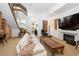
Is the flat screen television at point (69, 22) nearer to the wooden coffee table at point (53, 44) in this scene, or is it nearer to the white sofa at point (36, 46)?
the wooden coffee table at point (53, 44)

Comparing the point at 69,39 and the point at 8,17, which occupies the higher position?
the point at 8,17

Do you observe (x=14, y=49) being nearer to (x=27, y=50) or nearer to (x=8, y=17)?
(x=27, y=50)

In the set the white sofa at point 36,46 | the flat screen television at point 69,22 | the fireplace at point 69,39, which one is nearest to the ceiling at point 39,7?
the flat screen television at point 69,22

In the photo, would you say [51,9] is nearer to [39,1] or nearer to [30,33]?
[39,1]

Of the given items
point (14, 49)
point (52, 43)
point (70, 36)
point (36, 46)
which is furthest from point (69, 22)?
point (14, 49)

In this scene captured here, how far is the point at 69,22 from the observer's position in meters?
2.20

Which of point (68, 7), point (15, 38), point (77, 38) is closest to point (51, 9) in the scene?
point (68, 7)

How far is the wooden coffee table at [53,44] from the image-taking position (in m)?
2.08

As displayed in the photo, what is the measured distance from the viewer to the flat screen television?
2.10m

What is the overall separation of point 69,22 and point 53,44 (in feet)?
1.78

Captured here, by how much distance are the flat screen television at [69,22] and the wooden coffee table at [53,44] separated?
340 millimetres

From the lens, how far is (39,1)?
216cm

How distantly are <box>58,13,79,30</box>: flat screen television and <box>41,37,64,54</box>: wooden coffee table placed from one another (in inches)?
13.4

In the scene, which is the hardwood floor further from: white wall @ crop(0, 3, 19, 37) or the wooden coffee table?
white wall @ crop(0, 3, 19, 37)
